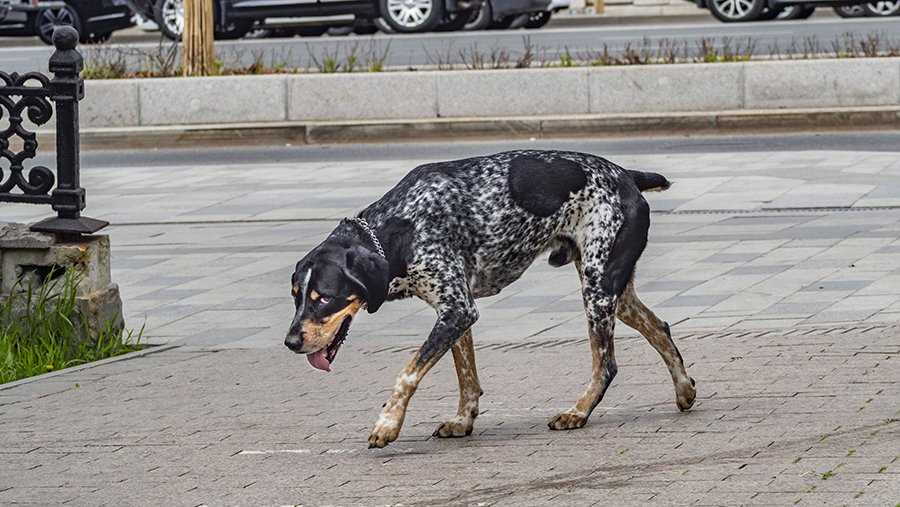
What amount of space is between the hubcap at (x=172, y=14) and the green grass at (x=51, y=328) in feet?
71.5

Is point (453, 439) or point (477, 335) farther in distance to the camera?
point (477, 335)

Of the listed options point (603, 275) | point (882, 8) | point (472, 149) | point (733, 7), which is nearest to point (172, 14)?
point (733, 7)

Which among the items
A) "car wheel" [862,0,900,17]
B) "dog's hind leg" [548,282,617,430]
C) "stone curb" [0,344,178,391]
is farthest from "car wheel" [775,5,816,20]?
"dog's hind leg" [548,282,617,430]

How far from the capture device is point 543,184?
7.04 metres

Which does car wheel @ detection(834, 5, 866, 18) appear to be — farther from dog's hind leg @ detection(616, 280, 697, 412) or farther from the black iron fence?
dog's hind leg @ detection(616, 280, 697, 412)

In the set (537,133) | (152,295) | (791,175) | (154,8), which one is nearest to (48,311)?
(152,295)

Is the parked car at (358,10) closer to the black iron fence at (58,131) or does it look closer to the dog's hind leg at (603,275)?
the black iron fence at (58,131)

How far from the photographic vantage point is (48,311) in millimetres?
9211

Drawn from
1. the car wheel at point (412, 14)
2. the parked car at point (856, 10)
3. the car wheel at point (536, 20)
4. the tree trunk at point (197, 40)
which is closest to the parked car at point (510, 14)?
the car wheel at point (536, 20)

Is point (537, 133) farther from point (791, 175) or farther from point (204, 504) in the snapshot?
point (204, 504)

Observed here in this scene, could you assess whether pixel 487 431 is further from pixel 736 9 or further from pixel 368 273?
pixel 736 9

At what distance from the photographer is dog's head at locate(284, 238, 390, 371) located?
6582 millimetres

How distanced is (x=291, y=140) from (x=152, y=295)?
27.2 feet

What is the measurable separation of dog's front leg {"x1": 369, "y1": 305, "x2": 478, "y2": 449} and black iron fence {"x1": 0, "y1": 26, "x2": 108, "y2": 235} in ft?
9.67
